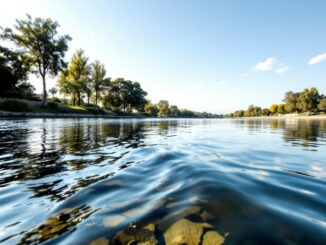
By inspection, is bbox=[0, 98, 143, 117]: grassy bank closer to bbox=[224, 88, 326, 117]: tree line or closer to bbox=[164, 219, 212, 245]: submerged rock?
bbox=[164, 219, 212, 245]: submerged rock

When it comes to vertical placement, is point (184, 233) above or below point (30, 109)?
below

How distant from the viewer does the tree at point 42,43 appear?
3438 cm

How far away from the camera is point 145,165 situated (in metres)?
4.47

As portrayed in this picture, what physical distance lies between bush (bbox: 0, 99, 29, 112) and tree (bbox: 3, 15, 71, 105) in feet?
20.6

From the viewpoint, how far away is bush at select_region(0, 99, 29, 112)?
25780 millimetres

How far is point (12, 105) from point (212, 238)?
34664 mm

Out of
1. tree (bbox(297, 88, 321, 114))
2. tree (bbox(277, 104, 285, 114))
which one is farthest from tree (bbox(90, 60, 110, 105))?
tree (bbox(277, 104, 285, 114))

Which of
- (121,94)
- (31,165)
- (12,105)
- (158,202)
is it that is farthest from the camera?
(121,94)

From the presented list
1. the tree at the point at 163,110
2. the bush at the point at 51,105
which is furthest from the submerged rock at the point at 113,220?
the tree at the point at 163,110

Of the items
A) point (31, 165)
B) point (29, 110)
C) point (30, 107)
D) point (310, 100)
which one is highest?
point (310, 100)

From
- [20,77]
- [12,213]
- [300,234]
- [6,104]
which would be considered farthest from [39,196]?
[20,77]

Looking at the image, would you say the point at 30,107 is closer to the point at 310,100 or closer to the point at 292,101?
the point at 310,100

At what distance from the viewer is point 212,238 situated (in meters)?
1.66

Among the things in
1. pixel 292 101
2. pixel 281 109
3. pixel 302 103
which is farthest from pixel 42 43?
pixel 281 109
